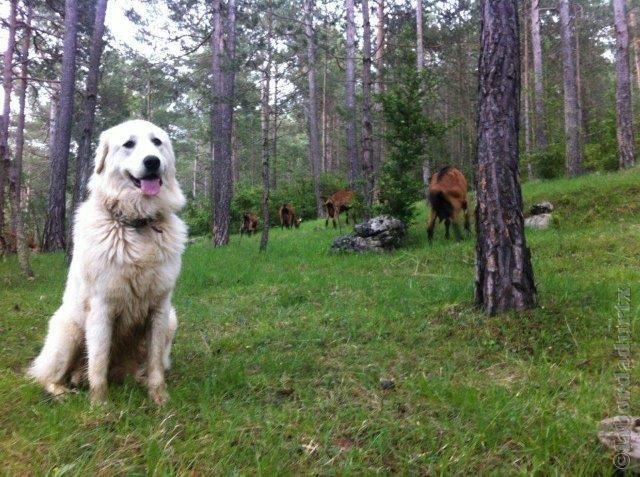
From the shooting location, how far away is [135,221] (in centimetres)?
292

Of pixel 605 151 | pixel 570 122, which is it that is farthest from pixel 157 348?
pixel 605 151

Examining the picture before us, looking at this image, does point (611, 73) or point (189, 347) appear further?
point (611, 73)

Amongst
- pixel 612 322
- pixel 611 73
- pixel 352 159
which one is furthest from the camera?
pixel 611 73

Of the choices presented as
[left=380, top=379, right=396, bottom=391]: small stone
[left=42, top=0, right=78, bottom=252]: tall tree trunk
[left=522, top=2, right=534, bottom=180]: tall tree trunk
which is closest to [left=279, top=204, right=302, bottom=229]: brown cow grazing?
[left=42, top=0, right=78, bottom=252]: tall tree trunk

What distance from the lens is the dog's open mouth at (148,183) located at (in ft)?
9.56

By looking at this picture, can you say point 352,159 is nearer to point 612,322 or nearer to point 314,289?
point 314,289

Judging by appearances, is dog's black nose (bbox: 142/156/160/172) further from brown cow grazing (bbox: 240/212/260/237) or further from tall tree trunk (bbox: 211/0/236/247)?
brown cow grazing (bbox: 240/212/260/237)

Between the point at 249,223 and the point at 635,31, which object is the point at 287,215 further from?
the point at 635,31

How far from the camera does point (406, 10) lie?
18703mm

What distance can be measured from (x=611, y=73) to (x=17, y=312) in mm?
38478

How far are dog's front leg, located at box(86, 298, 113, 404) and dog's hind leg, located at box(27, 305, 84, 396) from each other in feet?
0.86

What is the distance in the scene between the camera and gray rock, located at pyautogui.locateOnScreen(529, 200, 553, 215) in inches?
352

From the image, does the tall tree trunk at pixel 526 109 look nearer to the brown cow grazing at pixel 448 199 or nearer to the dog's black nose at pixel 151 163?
the brown cow grazing at pixel 448 199

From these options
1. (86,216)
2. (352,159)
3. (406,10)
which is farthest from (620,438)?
(406,10)
